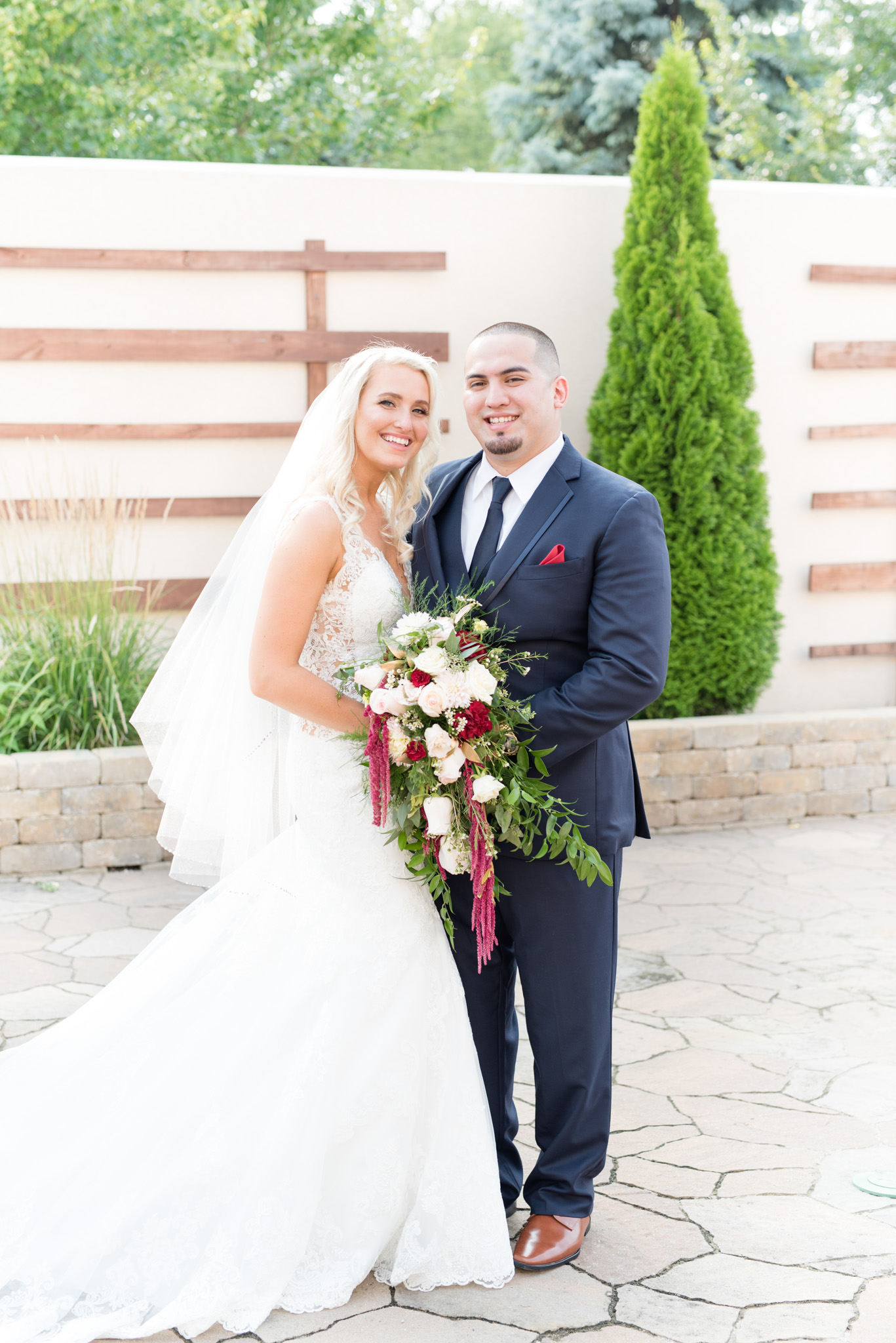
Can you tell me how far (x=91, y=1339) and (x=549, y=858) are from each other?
1.27m

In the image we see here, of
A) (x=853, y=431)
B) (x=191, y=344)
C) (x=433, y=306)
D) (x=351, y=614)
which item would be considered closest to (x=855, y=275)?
(x=853, y=431)

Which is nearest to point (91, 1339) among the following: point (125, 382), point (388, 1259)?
point (388, 1259)

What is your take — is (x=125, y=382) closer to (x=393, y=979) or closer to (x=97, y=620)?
(x=97, y=620)

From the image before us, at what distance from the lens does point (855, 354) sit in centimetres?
682

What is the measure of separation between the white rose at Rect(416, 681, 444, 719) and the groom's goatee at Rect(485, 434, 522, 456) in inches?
25.1

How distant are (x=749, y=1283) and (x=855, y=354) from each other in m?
5.61

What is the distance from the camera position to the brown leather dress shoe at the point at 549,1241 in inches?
99.0

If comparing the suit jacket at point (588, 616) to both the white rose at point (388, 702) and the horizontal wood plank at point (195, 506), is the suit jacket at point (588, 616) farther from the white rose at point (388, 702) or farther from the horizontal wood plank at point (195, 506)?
the horizontal wood plank at point (195, 506)

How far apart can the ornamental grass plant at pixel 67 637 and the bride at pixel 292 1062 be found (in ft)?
9.21

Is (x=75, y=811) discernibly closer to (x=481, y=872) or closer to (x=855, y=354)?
(x=481, y=872)

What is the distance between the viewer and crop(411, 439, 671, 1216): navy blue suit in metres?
2.43

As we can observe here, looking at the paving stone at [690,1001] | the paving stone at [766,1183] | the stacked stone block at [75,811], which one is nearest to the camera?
the paving stone at [766,1183]

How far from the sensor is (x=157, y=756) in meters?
3.04

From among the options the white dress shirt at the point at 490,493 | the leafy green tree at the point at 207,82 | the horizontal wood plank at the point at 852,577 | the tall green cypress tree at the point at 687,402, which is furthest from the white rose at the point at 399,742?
the leafy green tree at the point at 207,82
